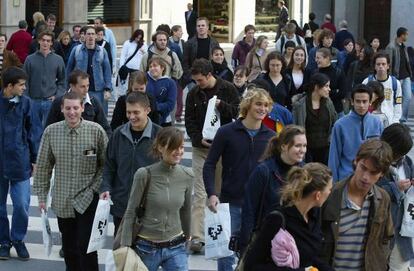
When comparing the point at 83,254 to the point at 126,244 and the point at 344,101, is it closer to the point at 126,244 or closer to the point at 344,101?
the point at 126,244

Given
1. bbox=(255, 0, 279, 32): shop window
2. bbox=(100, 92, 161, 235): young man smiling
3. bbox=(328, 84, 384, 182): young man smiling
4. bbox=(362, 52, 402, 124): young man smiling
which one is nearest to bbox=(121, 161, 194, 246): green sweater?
bbox=(100, 92, 161, 235): young man smiling

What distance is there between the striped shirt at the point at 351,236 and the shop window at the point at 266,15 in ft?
111

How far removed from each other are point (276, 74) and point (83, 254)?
4.61 m

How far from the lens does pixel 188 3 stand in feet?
119

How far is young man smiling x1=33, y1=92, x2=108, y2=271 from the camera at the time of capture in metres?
8.64

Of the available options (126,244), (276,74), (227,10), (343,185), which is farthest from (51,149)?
(227,10)

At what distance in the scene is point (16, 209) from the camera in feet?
33.8

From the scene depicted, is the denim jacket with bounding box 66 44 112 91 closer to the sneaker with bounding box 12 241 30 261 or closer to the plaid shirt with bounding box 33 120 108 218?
the sneaker with bounding box 12 241 30 261

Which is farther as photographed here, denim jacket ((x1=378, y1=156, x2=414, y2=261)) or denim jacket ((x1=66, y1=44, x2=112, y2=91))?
denim jacket ((x1=66, y1=44, x2=112, y2=91))

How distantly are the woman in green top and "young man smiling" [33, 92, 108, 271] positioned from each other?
3.75 feet

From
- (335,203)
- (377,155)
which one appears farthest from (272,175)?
(377,155)

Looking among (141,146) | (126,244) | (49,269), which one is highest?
(141,146)

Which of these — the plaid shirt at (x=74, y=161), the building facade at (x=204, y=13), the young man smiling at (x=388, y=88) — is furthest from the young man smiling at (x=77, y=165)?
the building facade at (x=204, y=13)

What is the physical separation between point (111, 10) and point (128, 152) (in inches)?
1082
